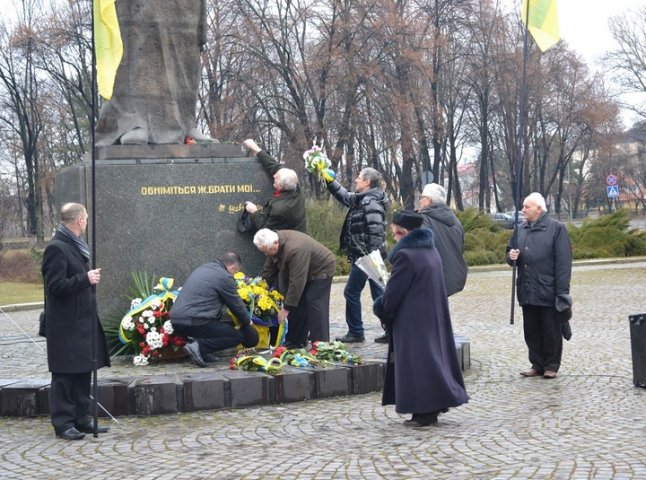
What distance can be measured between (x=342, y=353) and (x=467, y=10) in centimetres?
3687

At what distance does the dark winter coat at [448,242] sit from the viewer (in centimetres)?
993

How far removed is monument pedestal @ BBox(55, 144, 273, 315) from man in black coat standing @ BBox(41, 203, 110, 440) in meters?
2.92

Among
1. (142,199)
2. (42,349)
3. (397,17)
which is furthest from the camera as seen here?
(397,17)

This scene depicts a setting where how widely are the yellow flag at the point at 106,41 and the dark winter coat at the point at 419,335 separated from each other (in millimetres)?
2553

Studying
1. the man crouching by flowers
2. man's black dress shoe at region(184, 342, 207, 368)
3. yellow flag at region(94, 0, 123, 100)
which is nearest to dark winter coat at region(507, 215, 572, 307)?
the man crouching by flowers

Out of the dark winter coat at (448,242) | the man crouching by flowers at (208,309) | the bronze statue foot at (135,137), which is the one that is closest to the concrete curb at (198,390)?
the man crouching by flowers at (208,309)

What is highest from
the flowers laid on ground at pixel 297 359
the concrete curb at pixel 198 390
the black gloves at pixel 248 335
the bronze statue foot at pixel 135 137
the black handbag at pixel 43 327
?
the bronze statue foot at pixel 135 137

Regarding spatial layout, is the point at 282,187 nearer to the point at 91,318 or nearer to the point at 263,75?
the point at 91,318

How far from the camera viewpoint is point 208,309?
31.0ft

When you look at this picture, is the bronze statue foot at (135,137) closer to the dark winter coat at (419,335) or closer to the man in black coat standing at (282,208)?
the man in black coat standing at (282,208)

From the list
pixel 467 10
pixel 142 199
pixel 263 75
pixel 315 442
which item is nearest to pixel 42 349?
pixel 142 199

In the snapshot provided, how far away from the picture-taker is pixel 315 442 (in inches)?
276

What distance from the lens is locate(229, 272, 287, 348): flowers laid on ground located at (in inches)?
397

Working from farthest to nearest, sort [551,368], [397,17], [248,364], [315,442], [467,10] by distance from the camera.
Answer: [467,10]
[397,17]
[551,368]
[248,364]
[315,442]
